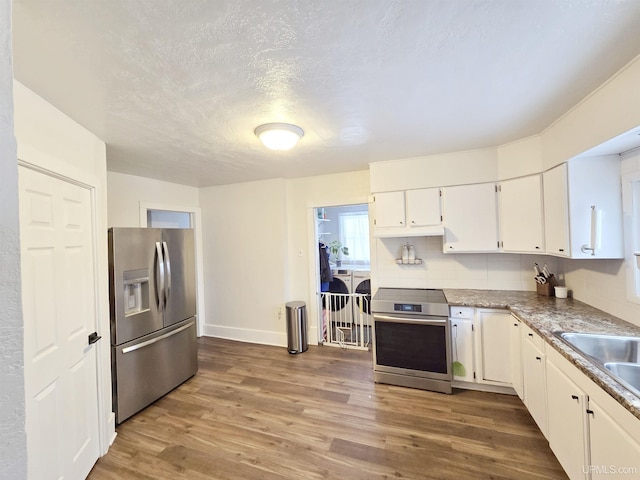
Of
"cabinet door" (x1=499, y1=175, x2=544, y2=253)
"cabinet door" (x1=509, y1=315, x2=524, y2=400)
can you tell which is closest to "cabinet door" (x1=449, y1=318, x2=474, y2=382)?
"cabinet door" (x1=509, y1=315, x2=524, y2=400)

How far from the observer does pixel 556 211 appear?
2.25 meters

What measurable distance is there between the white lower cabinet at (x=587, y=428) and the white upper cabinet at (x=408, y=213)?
157cm

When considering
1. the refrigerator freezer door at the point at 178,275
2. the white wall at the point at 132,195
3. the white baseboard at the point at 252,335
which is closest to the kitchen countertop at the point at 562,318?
the white baseboard at the point at 252,335

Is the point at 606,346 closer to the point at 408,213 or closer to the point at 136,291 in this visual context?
the point at 408,213

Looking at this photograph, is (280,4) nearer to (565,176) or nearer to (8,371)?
(8,371)

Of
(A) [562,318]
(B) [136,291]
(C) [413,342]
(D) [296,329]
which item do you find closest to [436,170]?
(A) [562,318]

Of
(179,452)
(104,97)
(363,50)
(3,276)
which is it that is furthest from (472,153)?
(179,452)

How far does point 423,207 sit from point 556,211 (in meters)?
1.12

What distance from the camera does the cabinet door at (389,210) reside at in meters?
3.10

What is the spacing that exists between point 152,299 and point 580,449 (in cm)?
327

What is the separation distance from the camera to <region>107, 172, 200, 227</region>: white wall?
318 cm

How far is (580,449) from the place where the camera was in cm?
145

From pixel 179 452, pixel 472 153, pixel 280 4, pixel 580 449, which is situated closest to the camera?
pixel 280 4

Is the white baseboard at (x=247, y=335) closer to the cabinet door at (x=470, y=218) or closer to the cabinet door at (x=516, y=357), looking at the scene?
the cabinet door at (x=470, y=218)
